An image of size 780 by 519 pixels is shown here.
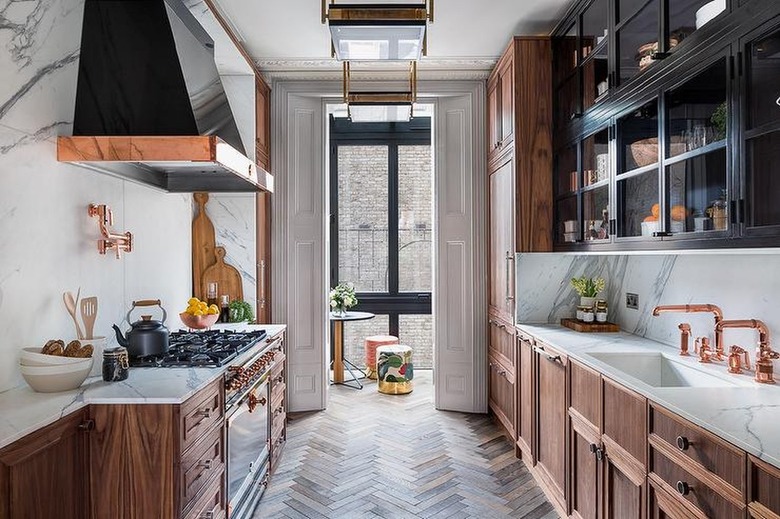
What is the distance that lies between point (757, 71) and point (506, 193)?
2.18 meters

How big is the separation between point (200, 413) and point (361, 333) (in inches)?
159

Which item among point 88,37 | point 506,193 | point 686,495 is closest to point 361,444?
point 506,193

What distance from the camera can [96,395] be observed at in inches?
73.0

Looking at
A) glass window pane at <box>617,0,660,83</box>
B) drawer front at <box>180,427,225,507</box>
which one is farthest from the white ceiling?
drawer front at <box>180,427,225,507</box>

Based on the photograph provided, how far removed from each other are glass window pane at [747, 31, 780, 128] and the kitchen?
0.02 m

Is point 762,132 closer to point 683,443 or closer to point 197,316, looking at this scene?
point 683,443

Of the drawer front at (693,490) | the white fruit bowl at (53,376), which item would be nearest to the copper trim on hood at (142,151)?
the white fruit bowl at (53,376)

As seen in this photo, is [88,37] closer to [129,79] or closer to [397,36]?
[129,79]

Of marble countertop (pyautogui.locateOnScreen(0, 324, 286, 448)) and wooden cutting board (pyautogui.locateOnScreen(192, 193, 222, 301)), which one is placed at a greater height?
wooden cutting board (pyautogui.locateOnScreen(192, 193, 222, 301))

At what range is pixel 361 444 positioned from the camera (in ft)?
12.7

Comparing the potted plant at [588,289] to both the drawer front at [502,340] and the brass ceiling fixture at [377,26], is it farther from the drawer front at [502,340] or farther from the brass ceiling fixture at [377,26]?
the brass ceiling fixture at [377,26]

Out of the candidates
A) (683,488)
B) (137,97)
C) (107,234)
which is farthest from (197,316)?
(683,488)

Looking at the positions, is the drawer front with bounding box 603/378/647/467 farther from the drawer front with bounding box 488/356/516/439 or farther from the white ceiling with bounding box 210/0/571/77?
the white ceiling with bounding box 210/0/571/77

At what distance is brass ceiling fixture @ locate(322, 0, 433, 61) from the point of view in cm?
260
